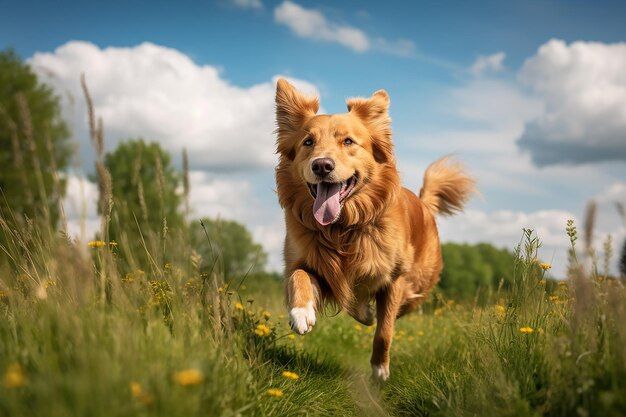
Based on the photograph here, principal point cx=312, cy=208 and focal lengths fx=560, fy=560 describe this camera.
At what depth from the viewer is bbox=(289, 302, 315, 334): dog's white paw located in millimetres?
3871

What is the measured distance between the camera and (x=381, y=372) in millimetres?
4828

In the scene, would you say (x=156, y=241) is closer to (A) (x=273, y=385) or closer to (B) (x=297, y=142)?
(A) (x=273, y=385)

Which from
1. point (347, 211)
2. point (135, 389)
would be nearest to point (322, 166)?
point (347, 211)

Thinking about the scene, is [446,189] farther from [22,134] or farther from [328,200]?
[22,134]

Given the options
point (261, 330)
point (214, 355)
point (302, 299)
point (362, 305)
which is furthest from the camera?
point (362, 305)

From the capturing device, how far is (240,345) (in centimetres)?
344

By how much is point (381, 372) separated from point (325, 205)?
154cm

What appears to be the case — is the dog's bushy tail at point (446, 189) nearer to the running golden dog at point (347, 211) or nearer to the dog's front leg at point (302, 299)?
the running golden dog at point (347, 211)

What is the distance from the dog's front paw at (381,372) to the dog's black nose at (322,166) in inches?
69.4

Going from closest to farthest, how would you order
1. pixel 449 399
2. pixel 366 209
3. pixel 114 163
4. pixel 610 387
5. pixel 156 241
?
1. pixel 610 387
2. pixel 449 399
3. pixel 156 241
4. pixel 366 209
5. pixel 114 163

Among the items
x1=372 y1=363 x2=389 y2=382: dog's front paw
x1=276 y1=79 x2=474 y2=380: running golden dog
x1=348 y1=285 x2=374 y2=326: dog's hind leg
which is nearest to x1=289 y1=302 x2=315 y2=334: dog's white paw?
x1=276 y1=79 x2=474 y2=380: running golden dog

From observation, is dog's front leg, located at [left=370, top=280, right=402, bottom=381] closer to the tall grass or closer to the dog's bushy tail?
the tall grass

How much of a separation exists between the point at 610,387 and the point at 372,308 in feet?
10.1

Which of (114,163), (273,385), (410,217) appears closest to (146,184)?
(114,163)
